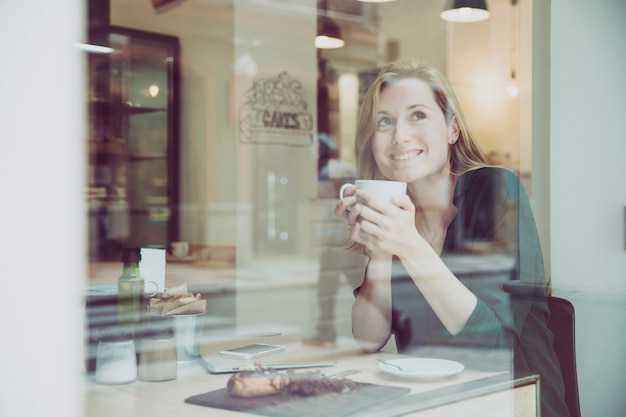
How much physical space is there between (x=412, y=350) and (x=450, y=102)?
72 centimetres

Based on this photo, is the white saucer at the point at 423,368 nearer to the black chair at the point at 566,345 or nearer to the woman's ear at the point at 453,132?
the black chair at the point at 566,345

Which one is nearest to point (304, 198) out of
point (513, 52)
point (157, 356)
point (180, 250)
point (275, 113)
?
point (275, 113)

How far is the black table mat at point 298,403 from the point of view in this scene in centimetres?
126

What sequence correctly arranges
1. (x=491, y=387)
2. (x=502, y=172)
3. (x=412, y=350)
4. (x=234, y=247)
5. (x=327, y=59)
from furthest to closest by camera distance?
1. (x=327, y=59)
2. (x=234, y=247)
3. (x=502, y=172)
4. (x=412, y=350)
5. (x=491, y=387)

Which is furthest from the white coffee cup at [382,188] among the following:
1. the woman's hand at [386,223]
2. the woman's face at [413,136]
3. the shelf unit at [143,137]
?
the shelf unit at [143,137]

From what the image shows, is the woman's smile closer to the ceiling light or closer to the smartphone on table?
Answer: the smartphone on table

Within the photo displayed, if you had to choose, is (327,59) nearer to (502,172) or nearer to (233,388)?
(502,172)

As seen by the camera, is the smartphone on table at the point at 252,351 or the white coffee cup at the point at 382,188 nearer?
the smartphone on table at the point at 252,351

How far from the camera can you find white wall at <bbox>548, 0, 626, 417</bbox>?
211 cm

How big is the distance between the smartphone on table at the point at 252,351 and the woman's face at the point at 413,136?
57cm

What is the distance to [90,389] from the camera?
124 centimetres

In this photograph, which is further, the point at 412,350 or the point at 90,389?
the point at 412,350

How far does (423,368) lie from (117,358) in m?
0.65

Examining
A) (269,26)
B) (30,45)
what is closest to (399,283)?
(30,45)
